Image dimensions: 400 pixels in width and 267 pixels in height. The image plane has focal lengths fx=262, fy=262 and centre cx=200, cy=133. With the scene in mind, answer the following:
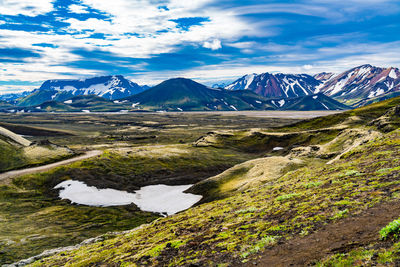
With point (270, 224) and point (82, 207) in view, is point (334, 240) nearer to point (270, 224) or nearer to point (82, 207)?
point (270, 224)

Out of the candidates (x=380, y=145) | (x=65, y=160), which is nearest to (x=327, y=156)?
(x=380, y=145)

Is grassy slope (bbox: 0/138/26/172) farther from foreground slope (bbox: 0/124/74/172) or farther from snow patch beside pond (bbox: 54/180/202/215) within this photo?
snow patch beside pond (bbox: 54/180/202/215)

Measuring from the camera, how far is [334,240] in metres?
14.1

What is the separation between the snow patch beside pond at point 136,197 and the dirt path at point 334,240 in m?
57.0

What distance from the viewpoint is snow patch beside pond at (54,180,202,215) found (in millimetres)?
74000

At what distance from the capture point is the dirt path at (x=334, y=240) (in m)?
13.1

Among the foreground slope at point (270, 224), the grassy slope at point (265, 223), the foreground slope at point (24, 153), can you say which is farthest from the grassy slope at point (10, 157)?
the grassy slope at point (265, 223)

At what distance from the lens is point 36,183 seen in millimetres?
86250

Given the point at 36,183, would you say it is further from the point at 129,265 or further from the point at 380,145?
the point at 380,145

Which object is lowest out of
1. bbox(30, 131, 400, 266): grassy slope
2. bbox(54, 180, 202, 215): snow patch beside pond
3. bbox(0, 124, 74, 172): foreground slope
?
bbox(54, 180, 202, 215): snow patch beside pond

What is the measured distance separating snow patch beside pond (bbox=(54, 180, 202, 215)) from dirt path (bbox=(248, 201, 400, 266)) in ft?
187

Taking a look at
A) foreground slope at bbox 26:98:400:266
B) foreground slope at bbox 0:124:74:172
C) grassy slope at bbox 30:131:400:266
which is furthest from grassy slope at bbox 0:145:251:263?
grassy slope at bbox 30:131:400:266

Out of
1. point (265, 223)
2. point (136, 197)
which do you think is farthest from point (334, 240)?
point (136, 197)

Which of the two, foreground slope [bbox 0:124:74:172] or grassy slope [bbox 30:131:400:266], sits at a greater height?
grassy slope [bbox 30:131:400:266]
